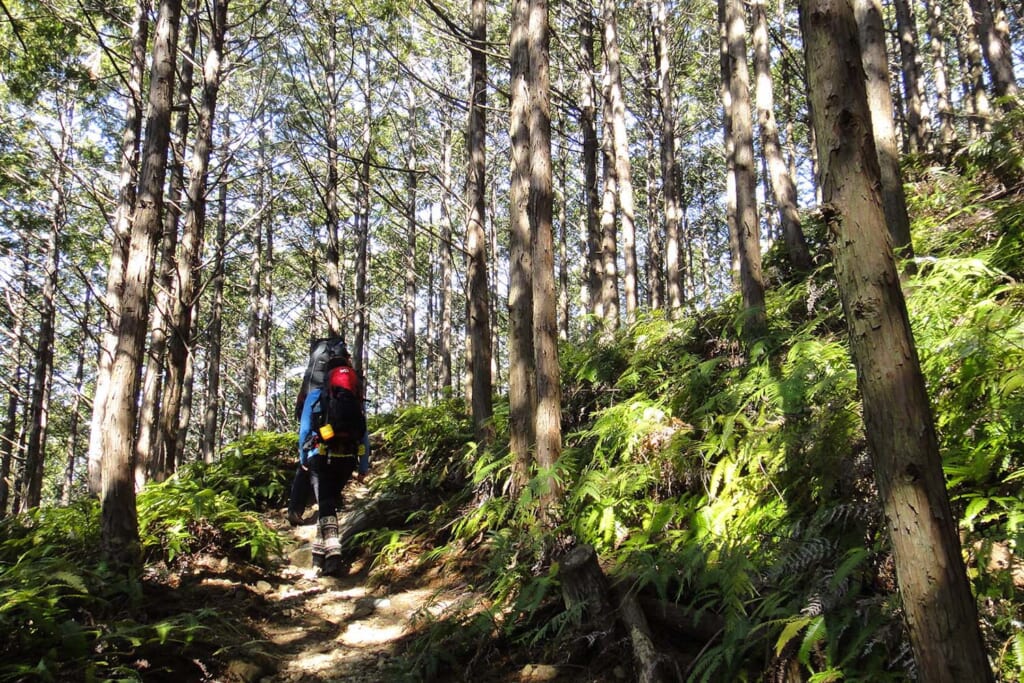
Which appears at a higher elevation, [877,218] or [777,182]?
[777,182]

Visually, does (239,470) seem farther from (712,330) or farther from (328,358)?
(712,330)

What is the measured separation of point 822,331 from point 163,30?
615cm

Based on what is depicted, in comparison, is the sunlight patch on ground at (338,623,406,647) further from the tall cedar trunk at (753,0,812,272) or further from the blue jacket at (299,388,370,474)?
the tall cedar trunk at (753,0,812,272)

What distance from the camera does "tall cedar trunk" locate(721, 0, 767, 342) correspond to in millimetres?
5637

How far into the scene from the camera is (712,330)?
636 cm

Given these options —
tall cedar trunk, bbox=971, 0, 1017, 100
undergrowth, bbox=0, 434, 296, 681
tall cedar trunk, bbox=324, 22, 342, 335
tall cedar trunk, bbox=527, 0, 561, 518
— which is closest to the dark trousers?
undergrowth, bbox=0, 434, 296, 681

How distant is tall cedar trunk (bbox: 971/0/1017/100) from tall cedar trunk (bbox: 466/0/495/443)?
9.15 meters

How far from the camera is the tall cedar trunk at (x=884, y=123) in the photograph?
4.99 m

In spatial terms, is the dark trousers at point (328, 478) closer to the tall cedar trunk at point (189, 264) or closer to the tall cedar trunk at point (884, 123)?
the tall cedar trunk at point (189, 264)

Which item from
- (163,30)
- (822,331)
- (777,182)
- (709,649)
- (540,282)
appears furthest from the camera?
(777,182)

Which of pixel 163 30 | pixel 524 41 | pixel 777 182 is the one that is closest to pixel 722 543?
pixel 524 41

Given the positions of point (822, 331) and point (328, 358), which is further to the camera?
point (328, 358)

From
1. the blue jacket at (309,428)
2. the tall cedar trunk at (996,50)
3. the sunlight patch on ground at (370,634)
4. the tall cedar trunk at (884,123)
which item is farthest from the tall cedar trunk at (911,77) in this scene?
the sunlight patch on ground at (370,634)

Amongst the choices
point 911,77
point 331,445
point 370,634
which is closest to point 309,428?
point 331,445
